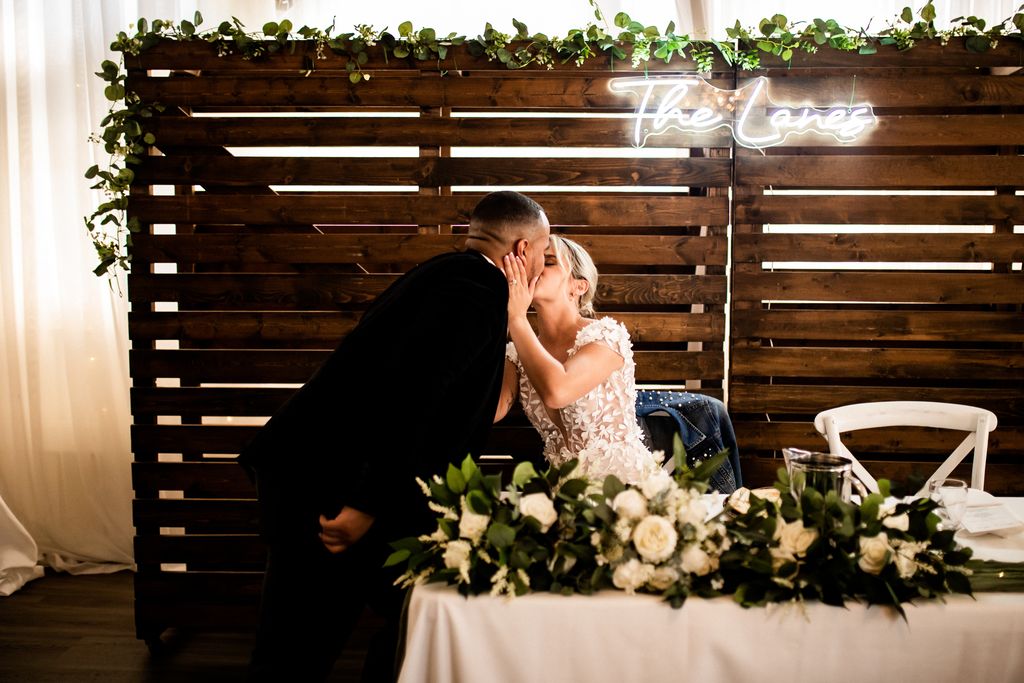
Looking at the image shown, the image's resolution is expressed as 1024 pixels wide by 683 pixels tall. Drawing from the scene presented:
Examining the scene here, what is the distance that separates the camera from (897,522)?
1.45 meters

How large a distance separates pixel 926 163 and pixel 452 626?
2.88m

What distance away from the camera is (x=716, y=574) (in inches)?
57.0

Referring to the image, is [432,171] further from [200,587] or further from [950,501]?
[950,501]

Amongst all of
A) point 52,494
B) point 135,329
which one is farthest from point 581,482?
point 52,494

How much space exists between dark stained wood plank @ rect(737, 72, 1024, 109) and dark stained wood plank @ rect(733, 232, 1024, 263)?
56 centimetres

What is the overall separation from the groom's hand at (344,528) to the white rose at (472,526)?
1.19 feet

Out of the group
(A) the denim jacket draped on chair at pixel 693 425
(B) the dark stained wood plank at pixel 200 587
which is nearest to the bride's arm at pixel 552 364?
(A) the denim jacket draped on chair at pixel 693 425

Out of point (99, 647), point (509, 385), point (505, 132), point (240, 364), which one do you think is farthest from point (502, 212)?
point (99, 647)

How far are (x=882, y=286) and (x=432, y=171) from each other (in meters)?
2.04

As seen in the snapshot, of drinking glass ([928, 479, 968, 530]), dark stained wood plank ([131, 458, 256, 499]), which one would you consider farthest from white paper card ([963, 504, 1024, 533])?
dark stained wood plank ([131, 458, 256, 499])

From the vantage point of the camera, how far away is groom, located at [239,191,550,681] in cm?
169

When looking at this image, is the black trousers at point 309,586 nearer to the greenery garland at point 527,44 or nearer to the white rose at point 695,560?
the white rose at point 695,560

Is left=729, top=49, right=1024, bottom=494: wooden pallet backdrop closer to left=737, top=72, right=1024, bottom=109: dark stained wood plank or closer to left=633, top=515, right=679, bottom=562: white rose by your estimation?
left=737, top=72, right=1024, bottom=109: dark stained wood plank

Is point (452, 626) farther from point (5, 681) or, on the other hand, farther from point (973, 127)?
point (973, 127)
